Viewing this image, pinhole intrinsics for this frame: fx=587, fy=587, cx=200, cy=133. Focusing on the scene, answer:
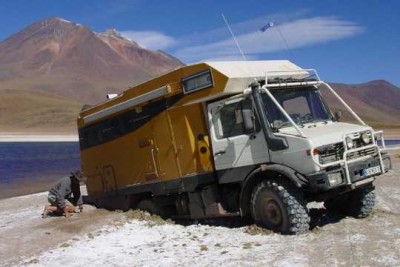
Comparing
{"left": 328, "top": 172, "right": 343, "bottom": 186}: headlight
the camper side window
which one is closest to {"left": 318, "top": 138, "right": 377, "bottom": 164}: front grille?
{"left": 328, "top": 172, "right": 343, "bottom": 186}: headlight

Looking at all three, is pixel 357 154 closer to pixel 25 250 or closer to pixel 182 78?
pixel 182 78

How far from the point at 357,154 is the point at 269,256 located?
2.75 metres

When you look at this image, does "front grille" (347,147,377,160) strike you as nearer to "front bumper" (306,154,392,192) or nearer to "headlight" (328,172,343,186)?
"front bumper" (306,154,392,192)

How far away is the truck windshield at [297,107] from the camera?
441 inches

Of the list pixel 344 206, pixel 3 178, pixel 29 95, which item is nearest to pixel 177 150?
pixel 344 206

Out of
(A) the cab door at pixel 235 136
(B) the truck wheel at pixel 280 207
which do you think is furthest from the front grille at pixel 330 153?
(A) the cab door at pixel 235 136

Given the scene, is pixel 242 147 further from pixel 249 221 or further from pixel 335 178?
pixel 335 178

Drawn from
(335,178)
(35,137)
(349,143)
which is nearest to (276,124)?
(349,143)

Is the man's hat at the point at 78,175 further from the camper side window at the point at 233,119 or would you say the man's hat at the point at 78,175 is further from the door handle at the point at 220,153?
the camper side window at the point at 233,119

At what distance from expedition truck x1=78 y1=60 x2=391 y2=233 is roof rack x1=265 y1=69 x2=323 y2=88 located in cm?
2

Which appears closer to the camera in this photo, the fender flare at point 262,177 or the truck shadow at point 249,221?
the fender flare at point 262,177

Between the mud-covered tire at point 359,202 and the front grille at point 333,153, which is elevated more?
the front grille at point 333,153

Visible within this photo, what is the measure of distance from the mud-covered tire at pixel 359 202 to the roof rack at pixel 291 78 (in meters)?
2.38

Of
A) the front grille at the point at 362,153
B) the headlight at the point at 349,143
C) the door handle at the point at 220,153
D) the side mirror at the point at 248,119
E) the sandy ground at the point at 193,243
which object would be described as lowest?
the sandy ground at the point at 193,243
